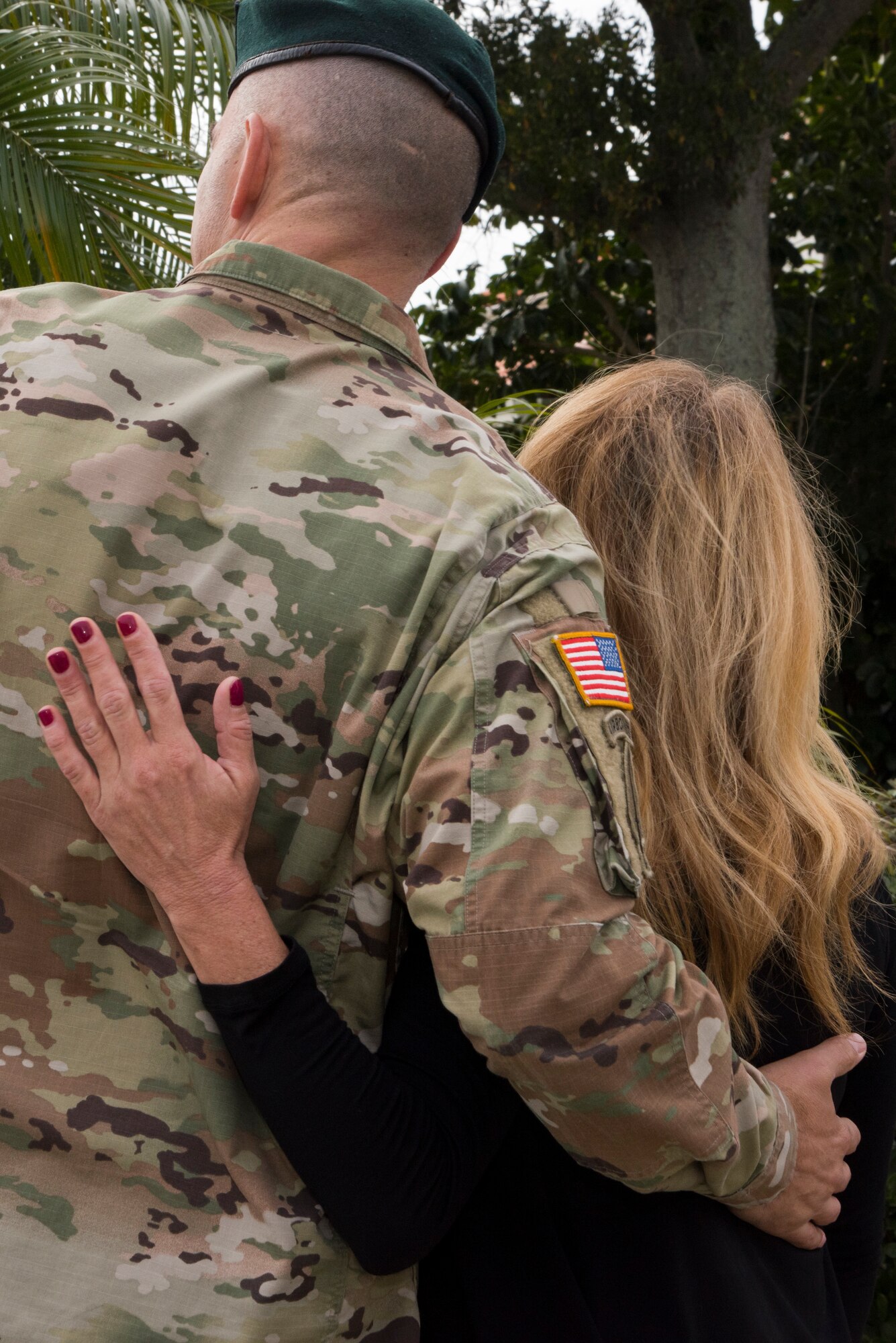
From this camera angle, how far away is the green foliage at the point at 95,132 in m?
3.09

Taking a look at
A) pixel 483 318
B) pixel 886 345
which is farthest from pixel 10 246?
pixel 886 345

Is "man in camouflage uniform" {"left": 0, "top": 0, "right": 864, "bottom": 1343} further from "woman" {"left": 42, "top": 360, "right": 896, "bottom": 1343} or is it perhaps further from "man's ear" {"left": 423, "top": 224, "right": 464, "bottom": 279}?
"man's ear" {"left": 423, "top": 224, "right": 464, "bottom": 279}

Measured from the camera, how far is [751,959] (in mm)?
1536

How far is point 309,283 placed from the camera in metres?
1.38

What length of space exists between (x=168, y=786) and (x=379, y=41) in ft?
3.32

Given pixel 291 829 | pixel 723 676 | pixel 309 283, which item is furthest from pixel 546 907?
pixel 309 283

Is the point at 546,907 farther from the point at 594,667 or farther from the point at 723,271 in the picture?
the point at 723,271

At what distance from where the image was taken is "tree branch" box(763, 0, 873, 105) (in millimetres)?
5957

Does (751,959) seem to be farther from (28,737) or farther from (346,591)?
(28,737)

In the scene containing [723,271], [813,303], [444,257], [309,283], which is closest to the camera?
[309,283]

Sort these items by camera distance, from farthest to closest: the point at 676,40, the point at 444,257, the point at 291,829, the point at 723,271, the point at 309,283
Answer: the point at 723,271 < the point at 676,40 < the point at 444,257 < the point at 309,283 < the point at 291,829

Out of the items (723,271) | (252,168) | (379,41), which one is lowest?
(723,271)

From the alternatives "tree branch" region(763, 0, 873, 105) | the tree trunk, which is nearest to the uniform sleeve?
the tree trunk

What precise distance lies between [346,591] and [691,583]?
0.66 metres
